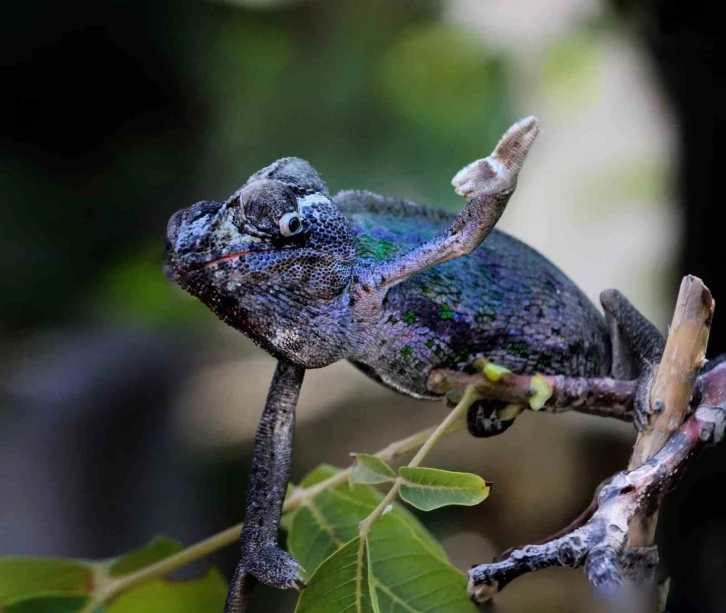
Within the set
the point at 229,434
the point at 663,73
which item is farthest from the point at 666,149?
the point at 229,434

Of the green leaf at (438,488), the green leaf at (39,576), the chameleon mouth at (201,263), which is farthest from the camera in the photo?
the green leaf at (39,576)

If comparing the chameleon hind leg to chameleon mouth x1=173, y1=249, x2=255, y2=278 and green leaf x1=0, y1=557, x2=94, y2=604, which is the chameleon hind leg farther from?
green leaf x1=0, y1=557, x2=94, y2=604

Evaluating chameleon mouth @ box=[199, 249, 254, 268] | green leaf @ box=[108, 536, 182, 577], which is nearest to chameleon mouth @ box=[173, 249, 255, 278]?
chameleon mouth @ box=[199, 249, 254, 268]

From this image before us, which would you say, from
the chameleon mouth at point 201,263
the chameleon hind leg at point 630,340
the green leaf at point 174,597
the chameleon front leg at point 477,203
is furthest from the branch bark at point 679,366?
the green leaf at point 174,597

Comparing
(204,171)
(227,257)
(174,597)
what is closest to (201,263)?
(227,257)

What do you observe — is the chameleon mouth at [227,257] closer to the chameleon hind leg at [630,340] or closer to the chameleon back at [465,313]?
the chameleon back at [465,313]

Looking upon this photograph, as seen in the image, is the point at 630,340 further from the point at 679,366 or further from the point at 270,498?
the point at 270,498
